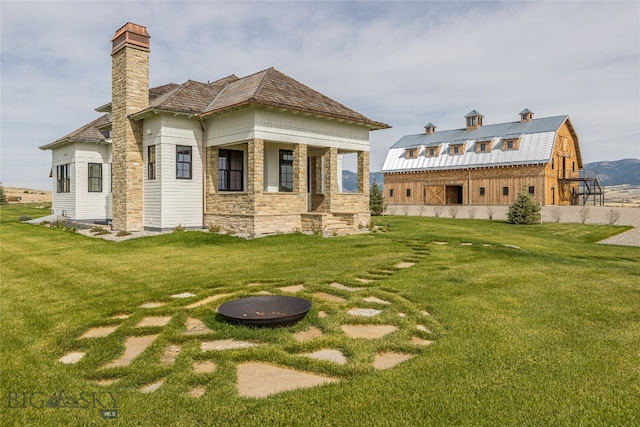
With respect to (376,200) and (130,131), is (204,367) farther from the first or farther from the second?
(376,200)

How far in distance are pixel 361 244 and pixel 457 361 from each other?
8973mm

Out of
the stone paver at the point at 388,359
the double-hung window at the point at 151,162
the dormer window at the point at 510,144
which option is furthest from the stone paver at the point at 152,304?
the dormer window at the point at 510,144

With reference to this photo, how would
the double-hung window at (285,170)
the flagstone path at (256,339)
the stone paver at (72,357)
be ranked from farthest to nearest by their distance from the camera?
the double-hung window at (285,170), the stone paver at (72,357), the flagstone path at (256,339)

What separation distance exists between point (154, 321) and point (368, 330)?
2.80m

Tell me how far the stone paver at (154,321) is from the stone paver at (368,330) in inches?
92.2

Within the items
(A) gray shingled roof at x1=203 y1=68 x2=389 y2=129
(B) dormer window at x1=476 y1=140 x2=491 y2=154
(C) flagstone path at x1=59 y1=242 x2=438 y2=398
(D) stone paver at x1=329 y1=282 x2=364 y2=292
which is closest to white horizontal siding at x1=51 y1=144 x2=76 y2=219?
(A) gray shingled roof at x1=203 y1=68 x2=389 y2=129

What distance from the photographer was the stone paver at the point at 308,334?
4.57 meters

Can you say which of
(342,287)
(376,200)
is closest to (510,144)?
(376,200)

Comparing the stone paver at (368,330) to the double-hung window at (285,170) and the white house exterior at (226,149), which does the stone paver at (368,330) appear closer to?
the white house exterior at (226,149)

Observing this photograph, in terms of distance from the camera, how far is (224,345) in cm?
439

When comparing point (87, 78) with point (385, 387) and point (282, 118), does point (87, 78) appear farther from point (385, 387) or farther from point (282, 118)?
point (385, 387)

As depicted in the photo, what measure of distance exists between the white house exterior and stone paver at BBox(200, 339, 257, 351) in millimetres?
10541

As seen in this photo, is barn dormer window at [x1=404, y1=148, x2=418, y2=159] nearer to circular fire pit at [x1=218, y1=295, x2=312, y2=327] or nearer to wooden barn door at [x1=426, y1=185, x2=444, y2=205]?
wooden barn door at [x1=426, y1=185, x2=444, y2=205]

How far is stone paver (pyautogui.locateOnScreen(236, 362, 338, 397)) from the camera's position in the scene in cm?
339
